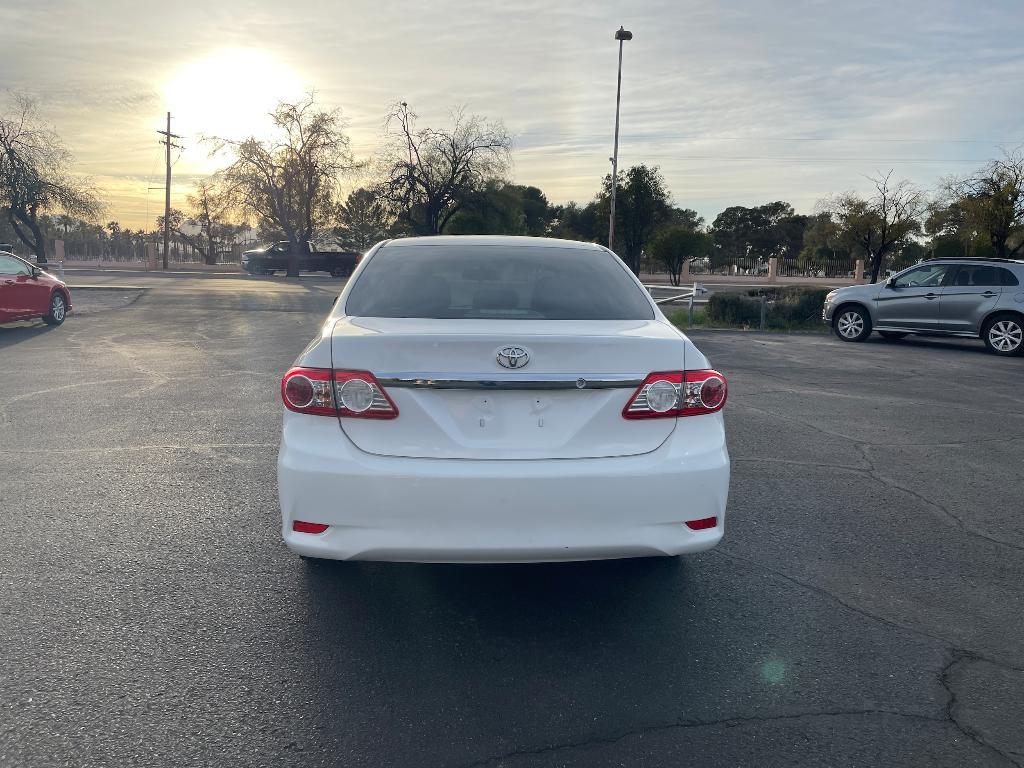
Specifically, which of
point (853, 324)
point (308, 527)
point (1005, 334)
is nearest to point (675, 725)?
point (308, 527)

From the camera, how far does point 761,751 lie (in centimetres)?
276

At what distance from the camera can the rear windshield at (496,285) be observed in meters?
4.11

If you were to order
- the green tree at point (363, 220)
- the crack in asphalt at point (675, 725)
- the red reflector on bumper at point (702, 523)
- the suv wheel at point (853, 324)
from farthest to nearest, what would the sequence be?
the green tree at point (363, 220), the suv wheel at point (853, 324), the red reflector on bumper at point (702, 523), the crack in asphalt at point (675, 725)

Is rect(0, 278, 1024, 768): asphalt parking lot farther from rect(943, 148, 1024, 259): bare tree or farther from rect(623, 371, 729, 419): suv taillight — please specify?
rect(943, 148, 1024, 259): bare tree

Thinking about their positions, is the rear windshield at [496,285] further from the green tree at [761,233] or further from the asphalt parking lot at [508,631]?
the green tree at [761,233]

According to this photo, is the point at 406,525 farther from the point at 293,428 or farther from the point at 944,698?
the point at 944,698

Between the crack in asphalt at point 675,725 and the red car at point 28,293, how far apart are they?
47.5ft

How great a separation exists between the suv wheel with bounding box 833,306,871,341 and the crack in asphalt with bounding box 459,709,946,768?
47.8 ft

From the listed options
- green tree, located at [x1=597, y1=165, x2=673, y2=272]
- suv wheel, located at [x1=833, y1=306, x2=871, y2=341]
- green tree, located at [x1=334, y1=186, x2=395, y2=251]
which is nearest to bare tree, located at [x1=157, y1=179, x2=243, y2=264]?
green tree, located at [x1=334, y1=186, x2=395, y2=251]

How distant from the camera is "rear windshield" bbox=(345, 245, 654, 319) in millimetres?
4105

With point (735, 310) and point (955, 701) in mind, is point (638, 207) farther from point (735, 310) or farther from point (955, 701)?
point (955, 701)

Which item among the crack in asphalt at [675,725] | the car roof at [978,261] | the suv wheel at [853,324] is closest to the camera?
the crack in asphalt at [675,725]

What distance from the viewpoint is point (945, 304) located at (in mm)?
15250

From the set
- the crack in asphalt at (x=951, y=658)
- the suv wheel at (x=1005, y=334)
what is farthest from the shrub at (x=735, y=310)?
the crack in asphalt at (x=951, y=658)
